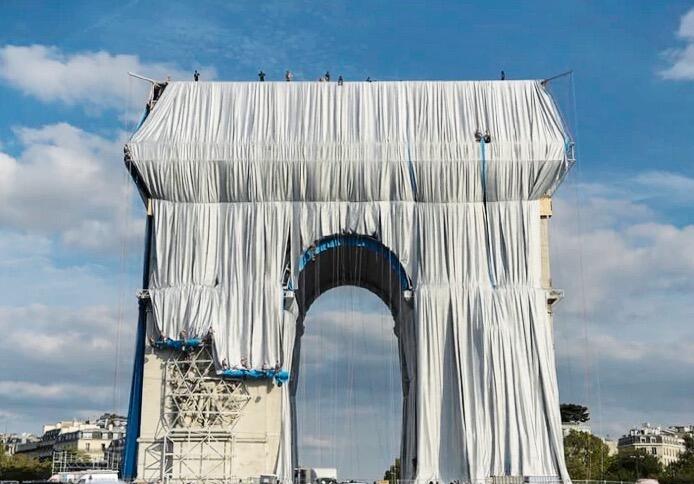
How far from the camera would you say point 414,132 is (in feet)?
122

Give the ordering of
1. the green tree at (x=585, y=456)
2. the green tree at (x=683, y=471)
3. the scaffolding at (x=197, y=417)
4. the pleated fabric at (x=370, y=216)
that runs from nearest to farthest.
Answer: the scaffolding at (x=197, y=417) → the pleated fabric at (x=370, y=216) → the green tree at (x=683, y=471) → the green tree at (x=585, y=456)

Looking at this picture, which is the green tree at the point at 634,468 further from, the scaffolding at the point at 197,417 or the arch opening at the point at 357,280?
the scaffolding at the point at 197,417

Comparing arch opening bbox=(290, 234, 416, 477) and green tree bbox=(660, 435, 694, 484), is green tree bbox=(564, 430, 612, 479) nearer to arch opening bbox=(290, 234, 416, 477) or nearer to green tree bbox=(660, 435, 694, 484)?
green tree bbox=(660, 435, 694, 484)

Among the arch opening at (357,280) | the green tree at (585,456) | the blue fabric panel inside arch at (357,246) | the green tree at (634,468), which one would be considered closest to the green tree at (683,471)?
the green tree at (634,468)

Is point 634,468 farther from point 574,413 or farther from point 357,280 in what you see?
point 357,280

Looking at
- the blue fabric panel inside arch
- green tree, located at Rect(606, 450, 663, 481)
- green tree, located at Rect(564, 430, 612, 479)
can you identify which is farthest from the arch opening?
green tree, located at Rect(606, 450, 663, 481)

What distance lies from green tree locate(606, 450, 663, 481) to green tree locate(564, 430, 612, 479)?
757 mm

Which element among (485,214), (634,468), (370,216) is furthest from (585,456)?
(370,216)

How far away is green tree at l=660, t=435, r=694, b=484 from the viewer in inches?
2478

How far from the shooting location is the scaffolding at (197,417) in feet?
113

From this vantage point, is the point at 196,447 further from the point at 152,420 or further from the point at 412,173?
the point at 412,173

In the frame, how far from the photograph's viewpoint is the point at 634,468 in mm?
72375

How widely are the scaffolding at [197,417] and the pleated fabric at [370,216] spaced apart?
1.03 metres

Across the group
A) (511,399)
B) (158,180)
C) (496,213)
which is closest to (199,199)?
(158,180)
